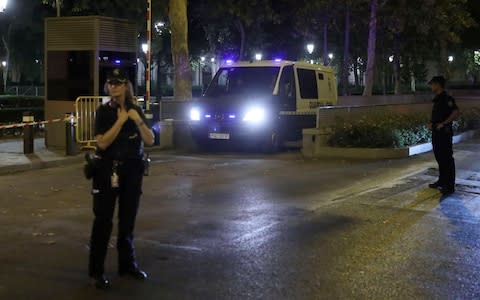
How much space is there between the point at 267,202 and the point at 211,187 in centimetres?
160

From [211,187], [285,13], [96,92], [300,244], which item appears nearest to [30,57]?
[285,13]

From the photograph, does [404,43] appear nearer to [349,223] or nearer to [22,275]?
[349,223]

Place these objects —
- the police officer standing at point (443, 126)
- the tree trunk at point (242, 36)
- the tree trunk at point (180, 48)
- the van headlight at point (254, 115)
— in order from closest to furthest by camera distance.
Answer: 1. the police officer standing at point (443, 126)
2. the van headlight at point (254, 115)
3. the tree trunk at point (180, 48)
4. the tree trunk at point (242, 36)

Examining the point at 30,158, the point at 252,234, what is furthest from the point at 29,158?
the point at 252,234

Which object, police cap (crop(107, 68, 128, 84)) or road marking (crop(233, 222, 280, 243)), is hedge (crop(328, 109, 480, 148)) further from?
police cap (crop(107, 68, 128, 84))

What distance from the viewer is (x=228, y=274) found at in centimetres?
621

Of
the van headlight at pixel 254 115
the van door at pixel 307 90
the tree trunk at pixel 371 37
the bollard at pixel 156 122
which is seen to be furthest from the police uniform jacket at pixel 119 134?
the tree trunk at pixel 371 37

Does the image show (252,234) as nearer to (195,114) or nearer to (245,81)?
(195,114)

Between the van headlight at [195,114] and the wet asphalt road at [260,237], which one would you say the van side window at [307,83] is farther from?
the wet asphalt road at [260,237]

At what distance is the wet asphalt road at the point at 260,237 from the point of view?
587cm

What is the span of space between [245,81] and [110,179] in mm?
12058

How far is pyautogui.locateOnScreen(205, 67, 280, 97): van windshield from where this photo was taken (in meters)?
17.1

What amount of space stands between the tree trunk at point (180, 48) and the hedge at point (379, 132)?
6217 mm

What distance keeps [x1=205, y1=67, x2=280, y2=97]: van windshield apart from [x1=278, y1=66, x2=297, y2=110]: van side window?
196 mm
